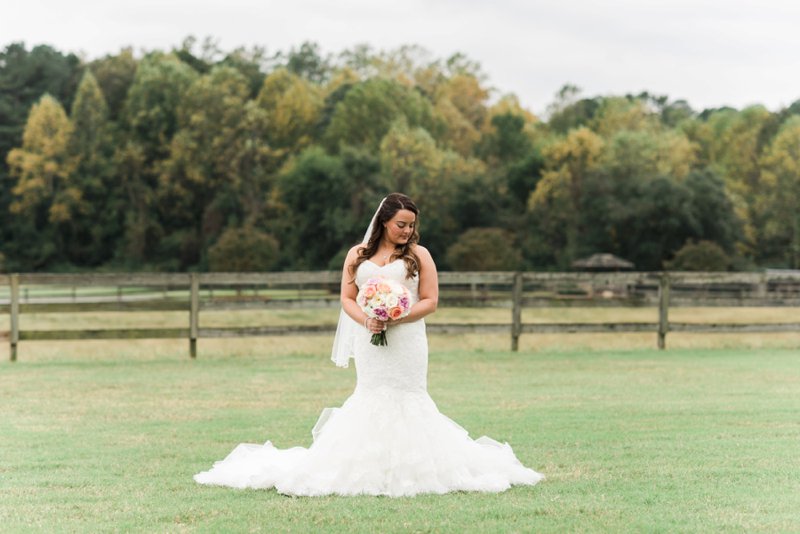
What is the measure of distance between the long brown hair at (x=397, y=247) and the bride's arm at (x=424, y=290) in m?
0.05

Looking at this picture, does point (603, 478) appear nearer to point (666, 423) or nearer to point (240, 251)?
point (666, 423)

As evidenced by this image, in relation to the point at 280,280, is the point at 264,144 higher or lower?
higher

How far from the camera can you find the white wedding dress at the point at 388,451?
7168 millimetres

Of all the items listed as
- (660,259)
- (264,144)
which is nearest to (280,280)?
(660,259)

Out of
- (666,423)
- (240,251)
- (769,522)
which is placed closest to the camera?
(769,522)

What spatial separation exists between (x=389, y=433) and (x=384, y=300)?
3.19 feet

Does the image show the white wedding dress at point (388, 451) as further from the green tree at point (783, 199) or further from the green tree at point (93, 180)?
the green tree at point (93, 180)

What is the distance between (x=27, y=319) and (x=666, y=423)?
28.2 meters

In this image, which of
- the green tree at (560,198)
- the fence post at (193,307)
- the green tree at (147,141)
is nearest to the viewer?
the fence post at (193,307)

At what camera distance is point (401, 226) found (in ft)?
24.8

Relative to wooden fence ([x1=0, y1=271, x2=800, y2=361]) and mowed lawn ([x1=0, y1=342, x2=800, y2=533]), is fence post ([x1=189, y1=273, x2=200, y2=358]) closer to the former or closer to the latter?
wooden fence ([x1=0, y1=271, x2=800, y2=361])

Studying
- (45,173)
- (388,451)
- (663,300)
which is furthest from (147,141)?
(388,451)

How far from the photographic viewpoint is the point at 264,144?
2867 inches

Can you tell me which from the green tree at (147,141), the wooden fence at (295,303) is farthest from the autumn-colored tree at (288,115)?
the wooden fence at (295,303)
